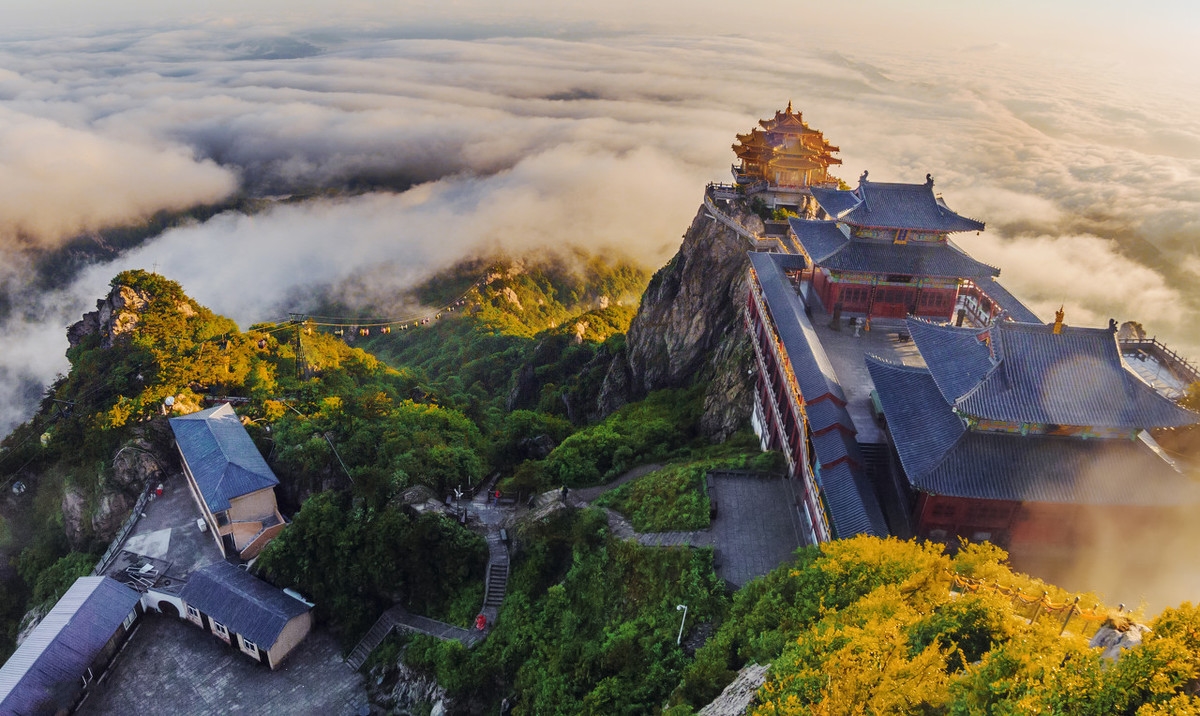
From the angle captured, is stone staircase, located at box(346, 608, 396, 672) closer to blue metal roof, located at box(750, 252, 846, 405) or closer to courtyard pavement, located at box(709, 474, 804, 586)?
courtyard pavement, located at box(709, 474, 804, 586)

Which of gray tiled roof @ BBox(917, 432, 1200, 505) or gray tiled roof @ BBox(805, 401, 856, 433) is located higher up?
gray tiled roof @ BBox(917, 432, 1200, 505)

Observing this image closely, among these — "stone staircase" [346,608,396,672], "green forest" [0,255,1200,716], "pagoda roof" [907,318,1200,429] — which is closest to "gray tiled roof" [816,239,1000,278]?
"green forest" [0,255,1200,716]

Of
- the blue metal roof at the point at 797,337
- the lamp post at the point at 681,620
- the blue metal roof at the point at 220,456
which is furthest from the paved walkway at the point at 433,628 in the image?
the blue metal roof at the point at 797,337

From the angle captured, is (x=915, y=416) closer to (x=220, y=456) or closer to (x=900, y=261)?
(x=900, y=261)

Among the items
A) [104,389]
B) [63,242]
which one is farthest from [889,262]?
[63,242]

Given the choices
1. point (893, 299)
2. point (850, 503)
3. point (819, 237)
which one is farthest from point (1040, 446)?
point (819, 237)

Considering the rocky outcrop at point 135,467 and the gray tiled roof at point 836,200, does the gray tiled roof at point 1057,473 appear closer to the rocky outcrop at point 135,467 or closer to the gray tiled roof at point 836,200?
the gray tiled roof at point 836,200

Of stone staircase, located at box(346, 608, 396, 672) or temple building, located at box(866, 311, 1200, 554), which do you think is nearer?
temple building, located at box(866, 311, 1200, 554)
